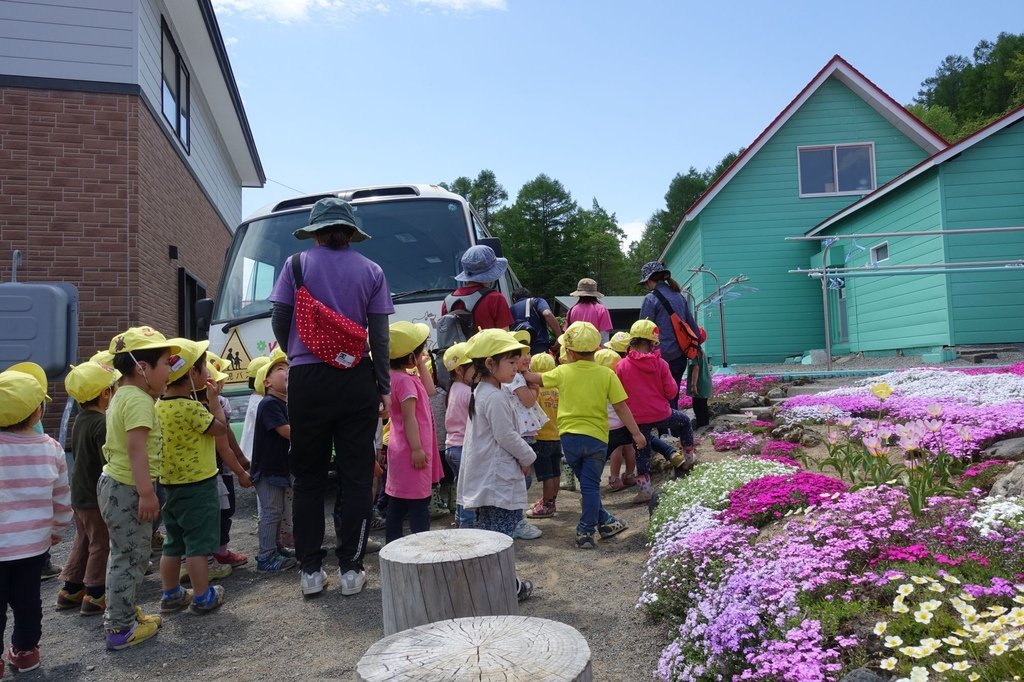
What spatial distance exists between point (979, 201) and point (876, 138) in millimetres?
5474

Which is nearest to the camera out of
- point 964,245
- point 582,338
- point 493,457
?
point 493,457

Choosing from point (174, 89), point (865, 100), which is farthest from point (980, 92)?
point (174, 89)

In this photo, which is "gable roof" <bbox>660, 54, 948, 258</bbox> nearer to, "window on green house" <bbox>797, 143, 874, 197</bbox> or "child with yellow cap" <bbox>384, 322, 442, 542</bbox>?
"window on green house" <bbox>797, 143, 874, 197</bbox>

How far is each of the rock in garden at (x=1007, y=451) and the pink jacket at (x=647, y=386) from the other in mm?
2474

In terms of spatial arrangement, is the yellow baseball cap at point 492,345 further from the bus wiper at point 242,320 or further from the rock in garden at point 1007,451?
the rock in garden at point 1007,451

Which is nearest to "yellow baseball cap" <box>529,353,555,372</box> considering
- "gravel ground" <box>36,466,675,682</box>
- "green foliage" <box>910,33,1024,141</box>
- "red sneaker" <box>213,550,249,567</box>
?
"gravel ground" <box>36,466,675,682</box>

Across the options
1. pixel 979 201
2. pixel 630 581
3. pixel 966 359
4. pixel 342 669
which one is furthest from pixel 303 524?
pixel 979 201

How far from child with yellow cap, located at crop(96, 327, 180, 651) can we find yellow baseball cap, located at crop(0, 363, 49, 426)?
0.37 m

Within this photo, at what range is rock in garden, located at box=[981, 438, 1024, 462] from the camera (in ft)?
16.6

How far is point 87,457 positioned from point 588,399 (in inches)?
132

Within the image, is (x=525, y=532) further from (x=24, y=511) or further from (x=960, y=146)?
(x=960, y=146)

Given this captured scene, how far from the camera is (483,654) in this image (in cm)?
194

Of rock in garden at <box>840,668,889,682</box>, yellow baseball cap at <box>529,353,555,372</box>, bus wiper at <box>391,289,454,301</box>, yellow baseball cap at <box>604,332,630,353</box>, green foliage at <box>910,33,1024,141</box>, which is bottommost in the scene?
rock in garden at <box>840,668,889,682</box>

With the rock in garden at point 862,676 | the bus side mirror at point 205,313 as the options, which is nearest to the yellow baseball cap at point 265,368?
the bus side mirror at point 205,313
